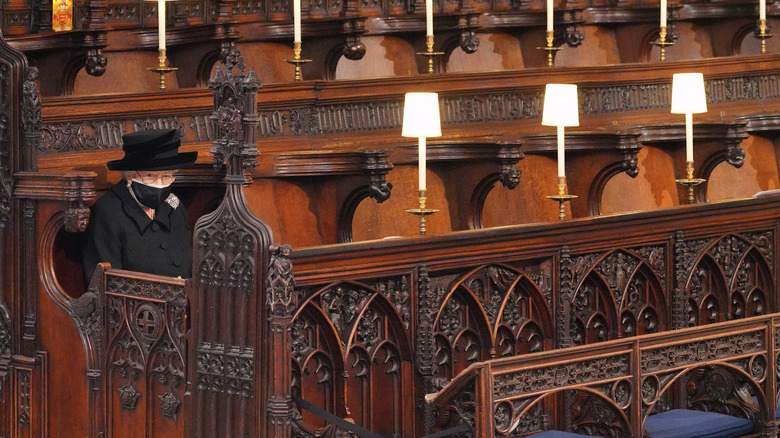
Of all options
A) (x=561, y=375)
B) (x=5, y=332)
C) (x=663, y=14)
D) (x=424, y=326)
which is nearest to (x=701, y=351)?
(x=561, y=375)

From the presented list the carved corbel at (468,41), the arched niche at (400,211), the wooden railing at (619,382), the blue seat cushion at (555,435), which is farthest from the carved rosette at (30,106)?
the carved corbel at (468,41)

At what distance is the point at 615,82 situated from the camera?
721 cm

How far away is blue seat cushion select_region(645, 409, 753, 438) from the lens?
14.6 feet

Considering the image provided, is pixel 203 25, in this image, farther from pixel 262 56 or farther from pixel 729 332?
pixel 729 332

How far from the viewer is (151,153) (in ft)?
15.9

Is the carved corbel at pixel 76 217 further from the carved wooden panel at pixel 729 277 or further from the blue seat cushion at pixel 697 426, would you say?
the carved wooden panel at pixel 729 277

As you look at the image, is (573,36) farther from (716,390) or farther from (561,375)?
(561,375)

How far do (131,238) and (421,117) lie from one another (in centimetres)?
114

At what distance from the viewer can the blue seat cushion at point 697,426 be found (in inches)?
175

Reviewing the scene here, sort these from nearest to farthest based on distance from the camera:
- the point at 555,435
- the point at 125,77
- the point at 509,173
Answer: the point at 555,435, the point at 509,173, the point at 125,77

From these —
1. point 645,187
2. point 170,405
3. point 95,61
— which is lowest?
point 170,405

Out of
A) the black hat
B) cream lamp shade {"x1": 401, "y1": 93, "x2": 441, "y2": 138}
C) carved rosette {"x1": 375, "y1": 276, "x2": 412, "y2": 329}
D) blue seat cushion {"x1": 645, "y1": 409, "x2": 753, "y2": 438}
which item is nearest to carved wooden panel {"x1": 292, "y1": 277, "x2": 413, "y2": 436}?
carved rosette {"x1": 375, "y1": 276, "x2": 412, "y2": 329}

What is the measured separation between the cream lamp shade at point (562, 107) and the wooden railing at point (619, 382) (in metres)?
1.13

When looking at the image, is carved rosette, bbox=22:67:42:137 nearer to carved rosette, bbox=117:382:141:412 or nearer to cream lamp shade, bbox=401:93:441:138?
carved rosette, bbox=117:382:141:412
